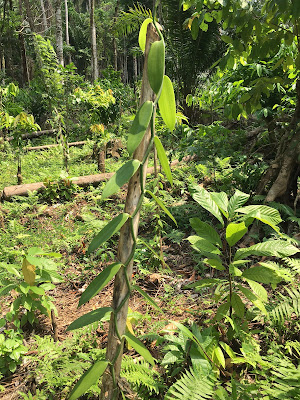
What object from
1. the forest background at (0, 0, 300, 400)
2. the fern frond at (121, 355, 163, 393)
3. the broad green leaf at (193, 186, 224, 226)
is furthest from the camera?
the broad green leaf at (193, 186, 224, 226)

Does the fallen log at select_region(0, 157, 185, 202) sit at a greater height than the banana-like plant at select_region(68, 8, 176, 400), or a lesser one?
lesser

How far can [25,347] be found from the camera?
4.94 ft

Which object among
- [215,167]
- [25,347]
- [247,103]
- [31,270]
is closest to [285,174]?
[247,103]

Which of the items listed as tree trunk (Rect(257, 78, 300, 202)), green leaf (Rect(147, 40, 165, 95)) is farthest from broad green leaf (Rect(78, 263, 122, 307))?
tree trunk (Rect(257, 78, 300, 202))

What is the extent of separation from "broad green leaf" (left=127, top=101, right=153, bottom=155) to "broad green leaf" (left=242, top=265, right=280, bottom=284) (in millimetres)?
903

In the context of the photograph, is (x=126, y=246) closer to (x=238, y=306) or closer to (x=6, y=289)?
(x=238, y=306)

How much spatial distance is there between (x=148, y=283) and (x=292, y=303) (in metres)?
1.02

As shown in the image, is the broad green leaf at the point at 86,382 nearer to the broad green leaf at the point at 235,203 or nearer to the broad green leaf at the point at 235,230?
the broad green leaf at the point at 235,230

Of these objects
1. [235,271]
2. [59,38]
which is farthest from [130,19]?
[235,271]

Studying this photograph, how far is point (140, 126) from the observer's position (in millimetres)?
634

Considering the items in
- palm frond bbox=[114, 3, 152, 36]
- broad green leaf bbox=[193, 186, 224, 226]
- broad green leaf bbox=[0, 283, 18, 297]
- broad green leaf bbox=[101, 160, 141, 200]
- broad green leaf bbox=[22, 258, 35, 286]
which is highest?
palm frond bbox=[114, 3, 152, 36]

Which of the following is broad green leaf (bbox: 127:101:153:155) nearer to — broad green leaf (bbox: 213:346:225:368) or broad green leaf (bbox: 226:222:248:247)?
broad green leaf (bbox: 226:222:248:247)

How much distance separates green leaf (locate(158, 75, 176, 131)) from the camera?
27.6 inches

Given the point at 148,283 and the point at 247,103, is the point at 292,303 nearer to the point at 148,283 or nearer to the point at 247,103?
the point at 148,283
